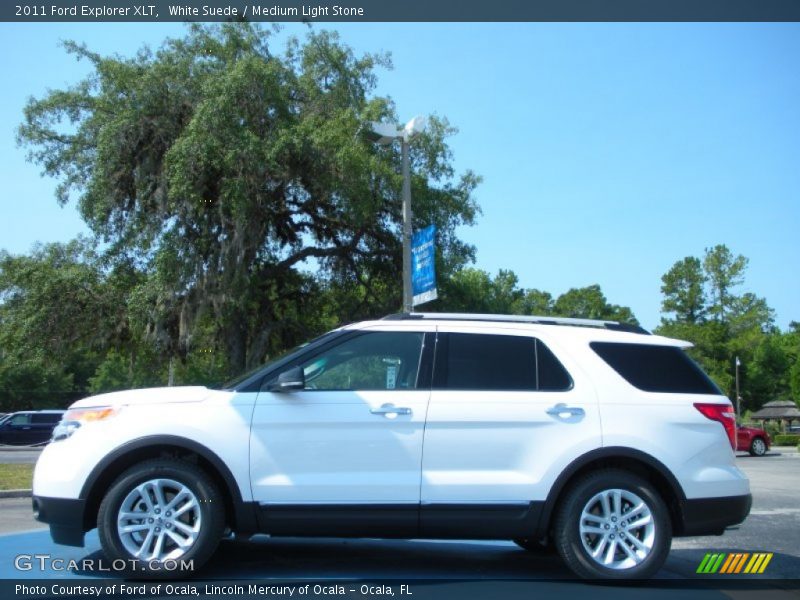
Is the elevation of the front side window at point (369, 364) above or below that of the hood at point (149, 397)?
above

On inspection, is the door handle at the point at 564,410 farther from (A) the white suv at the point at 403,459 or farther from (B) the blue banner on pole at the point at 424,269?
(B) the blue banner on pole at the point at 424,269

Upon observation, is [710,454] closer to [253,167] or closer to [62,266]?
[253,167]

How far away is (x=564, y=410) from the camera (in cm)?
563

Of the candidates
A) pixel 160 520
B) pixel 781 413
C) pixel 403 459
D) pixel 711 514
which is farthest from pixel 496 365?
pixel 781 413

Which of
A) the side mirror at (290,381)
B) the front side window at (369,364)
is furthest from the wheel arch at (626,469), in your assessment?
the side mirror at (290,381)

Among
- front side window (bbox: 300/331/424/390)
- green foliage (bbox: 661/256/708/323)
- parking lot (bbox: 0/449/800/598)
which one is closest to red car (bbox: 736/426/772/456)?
parking lot (bbox: 0/449/800/598)

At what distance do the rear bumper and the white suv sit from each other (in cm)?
1

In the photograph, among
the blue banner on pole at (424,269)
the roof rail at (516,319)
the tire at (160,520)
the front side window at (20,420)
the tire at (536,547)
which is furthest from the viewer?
the front side window at (20,420)

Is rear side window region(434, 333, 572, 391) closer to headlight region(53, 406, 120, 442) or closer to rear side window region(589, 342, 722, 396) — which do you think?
rear side window region(589, 342, 722, 396)

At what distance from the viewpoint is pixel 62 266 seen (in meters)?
23.7

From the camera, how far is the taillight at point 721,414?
5.76 meters

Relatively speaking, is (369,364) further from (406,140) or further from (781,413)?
(781,413)

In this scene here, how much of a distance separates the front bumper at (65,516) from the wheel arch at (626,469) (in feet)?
10.2

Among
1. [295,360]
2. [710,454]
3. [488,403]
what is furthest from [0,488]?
[710,454]
